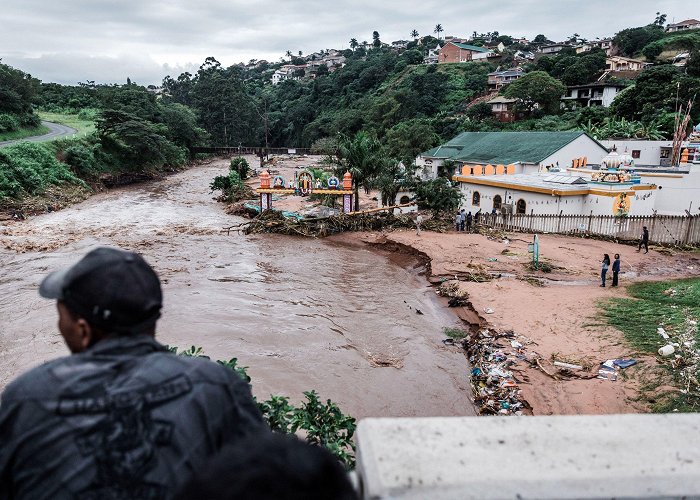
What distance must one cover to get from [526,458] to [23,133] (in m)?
43.9

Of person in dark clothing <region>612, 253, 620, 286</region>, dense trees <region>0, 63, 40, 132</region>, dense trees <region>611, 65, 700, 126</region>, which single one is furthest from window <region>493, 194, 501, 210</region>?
dense trees <region>0, 63, 40, 132</region>

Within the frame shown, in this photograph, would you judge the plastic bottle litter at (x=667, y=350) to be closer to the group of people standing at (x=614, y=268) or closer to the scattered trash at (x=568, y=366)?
the scattered trash at (x=568, y=366)

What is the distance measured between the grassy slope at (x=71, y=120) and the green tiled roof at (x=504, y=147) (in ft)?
96.9

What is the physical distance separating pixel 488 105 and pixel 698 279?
4274cm

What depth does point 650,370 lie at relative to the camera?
8.89 meters

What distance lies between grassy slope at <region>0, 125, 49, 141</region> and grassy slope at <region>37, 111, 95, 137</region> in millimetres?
2982

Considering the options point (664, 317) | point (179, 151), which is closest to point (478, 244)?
point (664, 317)

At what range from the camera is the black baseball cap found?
1.43 meters

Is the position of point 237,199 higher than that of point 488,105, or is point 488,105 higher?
point 488,105

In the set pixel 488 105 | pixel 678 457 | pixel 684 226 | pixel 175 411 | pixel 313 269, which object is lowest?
pixel 313 269

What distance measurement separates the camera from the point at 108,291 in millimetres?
1432

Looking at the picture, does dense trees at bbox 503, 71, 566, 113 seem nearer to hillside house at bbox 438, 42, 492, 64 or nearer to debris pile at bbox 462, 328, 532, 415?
hillside house at bbox 438, 42, 492, 64

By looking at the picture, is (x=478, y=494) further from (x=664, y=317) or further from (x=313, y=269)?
(x=313, y=269)

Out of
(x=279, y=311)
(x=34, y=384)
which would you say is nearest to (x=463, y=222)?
(x=279, y=311)
